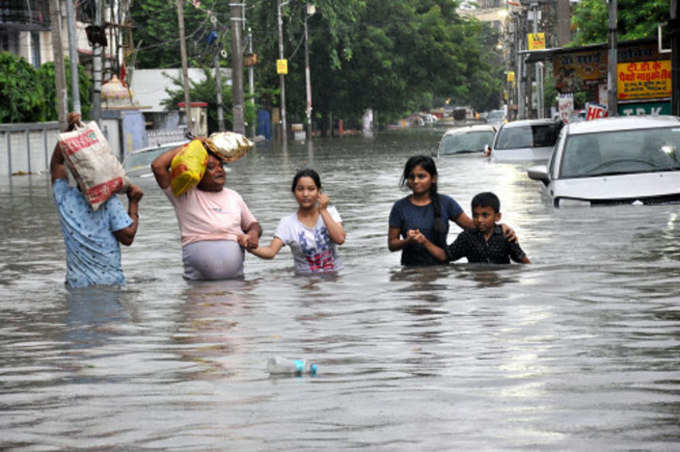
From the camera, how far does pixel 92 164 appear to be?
10047mm

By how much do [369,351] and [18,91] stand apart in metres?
39.3

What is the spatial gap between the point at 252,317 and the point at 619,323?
248 centimetres

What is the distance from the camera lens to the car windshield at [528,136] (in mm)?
28406

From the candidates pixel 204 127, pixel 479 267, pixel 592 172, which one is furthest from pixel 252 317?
pixel 204 127

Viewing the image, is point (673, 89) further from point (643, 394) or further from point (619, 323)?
point (643, 394)

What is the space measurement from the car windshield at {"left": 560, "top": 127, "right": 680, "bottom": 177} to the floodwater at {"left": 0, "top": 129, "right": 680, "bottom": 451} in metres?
0.70

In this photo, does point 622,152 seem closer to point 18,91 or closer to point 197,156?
point 197,156

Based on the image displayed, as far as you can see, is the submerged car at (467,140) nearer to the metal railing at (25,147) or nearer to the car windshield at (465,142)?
the car windshield at (465,142)

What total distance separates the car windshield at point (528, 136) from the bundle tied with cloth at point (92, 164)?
61.8ft

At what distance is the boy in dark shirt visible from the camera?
10.1 meters

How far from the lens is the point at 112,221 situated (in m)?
10.4

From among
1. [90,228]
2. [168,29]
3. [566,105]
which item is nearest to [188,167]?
[90,228]

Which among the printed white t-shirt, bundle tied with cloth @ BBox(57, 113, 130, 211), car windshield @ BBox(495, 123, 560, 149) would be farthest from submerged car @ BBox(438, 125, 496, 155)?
bundle tied with cloth @ BBox(57, 113, 130, 211)

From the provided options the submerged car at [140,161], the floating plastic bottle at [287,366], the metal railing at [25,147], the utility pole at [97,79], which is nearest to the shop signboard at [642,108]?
the submerged car at [140,161]
